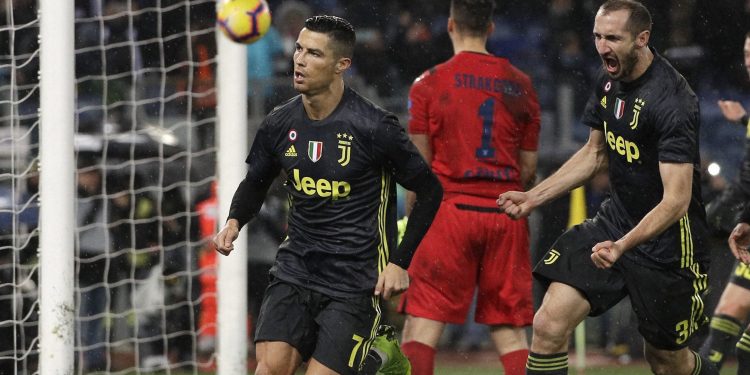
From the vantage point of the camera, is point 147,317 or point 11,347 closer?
point 11,347

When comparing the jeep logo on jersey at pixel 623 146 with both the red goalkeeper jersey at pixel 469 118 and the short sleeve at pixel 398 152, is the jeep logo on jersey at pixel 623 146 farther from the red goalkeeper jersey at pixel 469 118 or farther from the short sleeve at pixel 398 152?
the red goalkeeper jersey at pixel 469 118

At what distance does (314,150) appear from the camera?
5543 millimetres

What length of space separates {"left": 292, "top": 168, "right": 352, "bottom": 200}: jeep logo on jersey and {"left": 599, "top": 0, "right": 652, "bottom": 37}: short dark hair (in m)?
1.31

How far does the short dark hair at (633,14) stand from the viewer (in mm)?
5520

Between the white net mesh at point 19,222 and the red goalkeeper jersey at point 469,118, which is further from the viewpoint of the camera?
the white net mesh at point 19,222

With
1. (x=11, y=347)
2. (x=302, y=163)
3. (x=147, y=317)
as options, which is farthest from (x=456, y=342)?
(x=302, y=163)

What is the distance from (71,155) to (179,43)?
197 inches

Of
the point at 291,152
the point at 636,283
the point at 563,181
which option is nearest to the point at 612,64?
the point at 563,181

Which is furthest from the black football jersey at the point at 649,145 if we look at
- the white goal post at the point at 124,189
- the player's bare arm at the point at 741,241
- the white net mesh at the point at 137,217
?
the white net mesh at the point at 137,217

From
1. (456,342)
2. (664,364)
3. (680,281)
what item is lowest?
(456,342)

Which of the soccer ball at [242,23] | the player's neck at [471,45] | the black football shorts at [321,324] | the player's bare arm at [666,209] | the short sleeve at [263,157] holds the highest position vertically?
the soccer ball at [242,23]

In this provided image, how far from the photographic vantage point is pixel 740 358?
6812mm

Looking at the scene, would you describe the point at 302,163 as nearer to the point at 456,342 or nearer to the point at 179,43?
the point at 456,342

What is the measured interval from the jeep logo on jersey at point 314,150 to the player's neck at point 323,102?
0.43ft
